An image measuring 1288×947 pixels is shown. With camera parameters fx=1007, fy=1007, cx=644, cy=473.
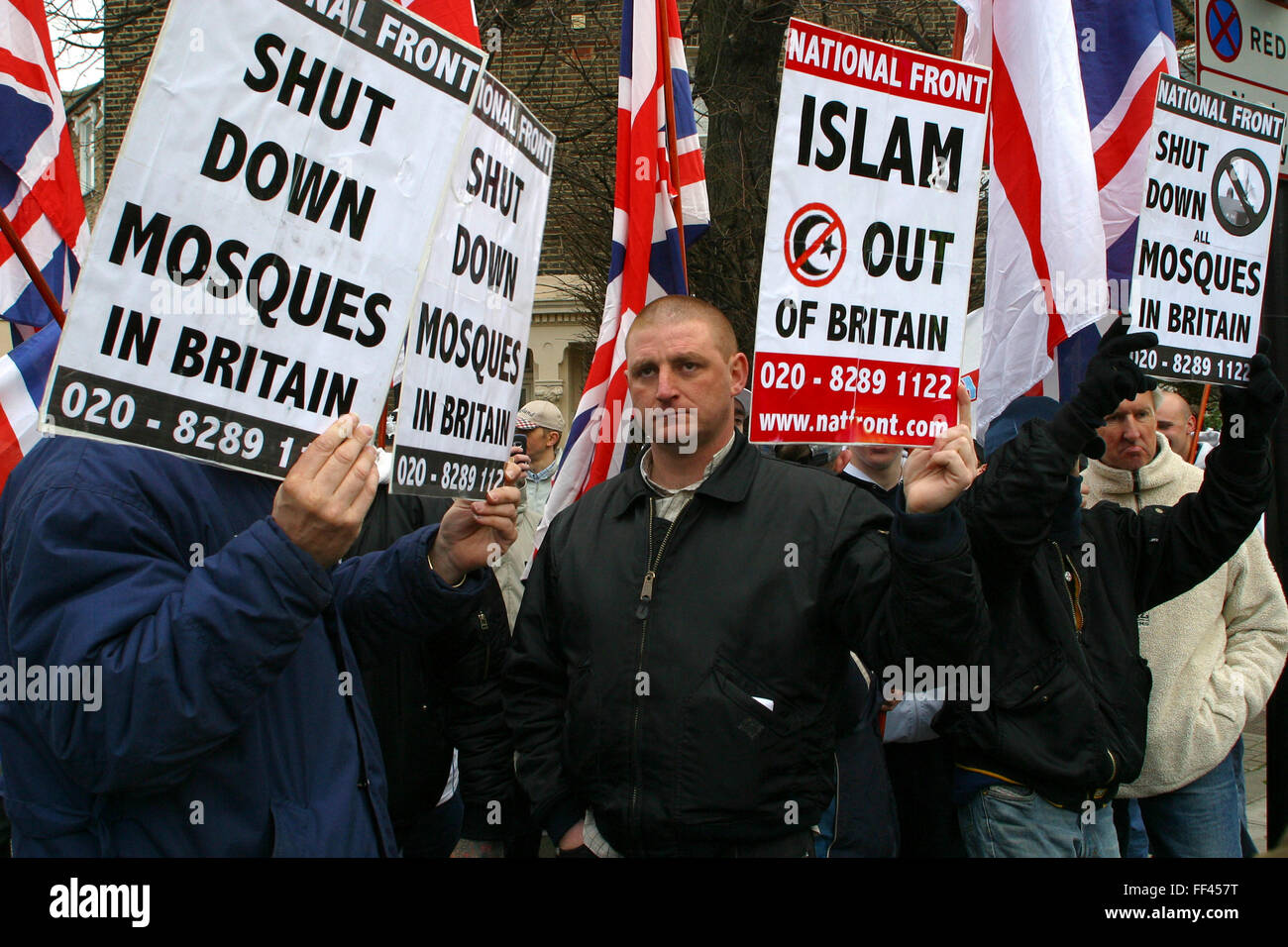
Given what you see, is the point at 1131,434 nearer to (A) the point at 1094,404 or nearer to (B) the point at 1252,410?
(B) the point at 1252,410

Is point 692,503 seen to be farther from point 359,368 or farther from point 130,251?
point 130,251

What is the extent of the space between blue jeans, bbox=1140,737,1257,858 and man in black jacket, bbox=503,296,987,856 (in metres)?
1.77

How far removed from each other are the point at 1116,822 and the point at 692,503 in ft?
7.23

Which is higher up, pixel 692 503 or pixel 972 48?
pixel 972 48

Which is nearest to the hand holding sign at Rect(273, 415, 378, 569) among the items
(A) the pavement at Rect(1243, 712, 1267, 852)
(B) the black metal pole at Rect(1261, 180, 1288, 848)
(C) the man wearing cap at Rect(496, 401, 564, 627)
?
(B) the black metal pole at Rect(1261, 180, 1288, 848)

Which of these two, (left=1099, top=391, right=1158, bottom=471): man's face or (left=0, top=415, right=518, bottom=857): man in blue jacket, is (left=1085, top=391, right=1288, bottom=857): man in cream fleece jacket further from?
(left=0, top=415, right=518, bottom=857): man in blue jacket

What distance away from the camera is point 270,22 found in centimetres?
207

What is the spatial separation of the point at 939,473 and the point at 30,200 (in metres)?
3.72

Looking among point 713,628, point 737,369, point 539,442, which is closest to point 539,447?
point 539,442

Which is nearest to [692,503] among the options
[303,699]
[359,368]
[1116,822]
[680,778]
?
[680,778]

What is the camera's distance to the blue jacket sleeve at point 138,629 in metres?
1.70

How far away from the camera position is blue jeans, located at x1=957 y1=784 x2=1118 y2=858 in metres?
3.00

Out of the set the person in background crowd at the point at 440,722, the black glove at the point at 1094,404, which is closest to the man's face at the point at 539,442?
the person in background crowd at the point at 440,722

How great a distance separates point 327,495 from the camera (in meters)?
1.87
